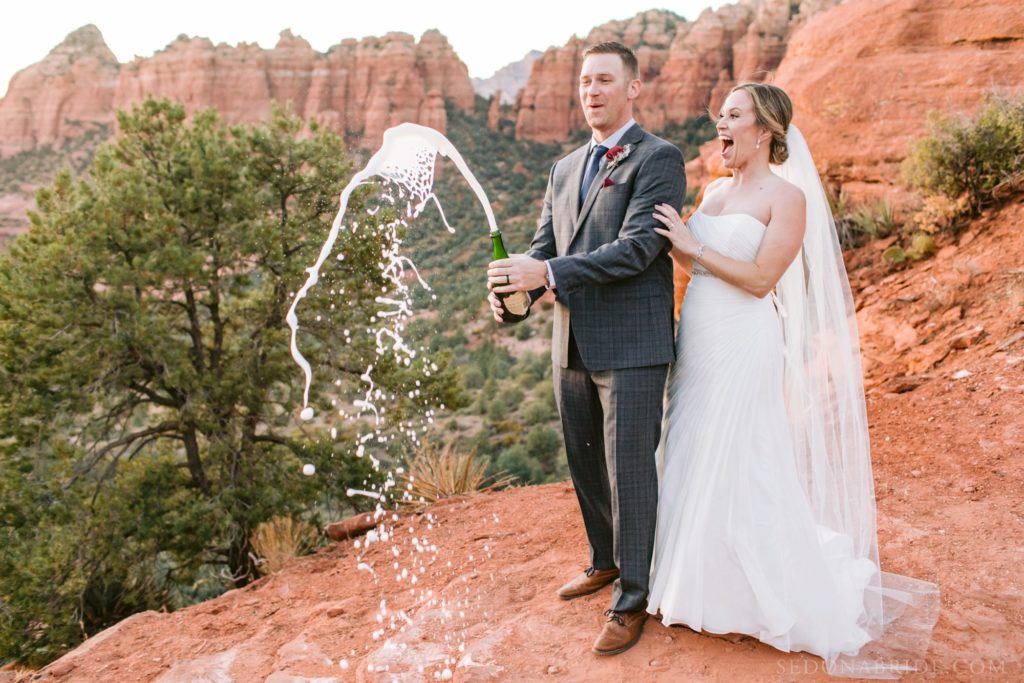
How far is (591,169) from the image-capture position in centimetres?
309

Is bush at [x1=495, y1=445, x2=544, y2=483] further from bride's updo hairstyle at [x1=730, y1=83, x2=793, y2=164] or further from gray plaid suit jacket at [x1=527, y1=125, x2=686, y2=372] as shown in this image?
bride's updo hairstyle at [x1=730, y1=83, x2=793, y2=164]

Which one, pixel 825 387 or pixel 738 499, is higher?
pixel 825 387

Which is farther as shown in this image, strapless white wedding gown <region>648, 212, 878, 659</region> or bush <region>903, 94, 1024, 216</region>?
bush <region>903, 94, 1024, 216</region>

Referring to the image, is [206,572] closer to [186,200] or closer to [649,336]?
[186,200]

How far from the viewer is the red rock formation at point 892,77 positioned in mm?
8750

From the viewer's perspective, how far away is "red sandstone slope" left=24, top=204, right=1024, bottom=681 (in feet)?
9.63

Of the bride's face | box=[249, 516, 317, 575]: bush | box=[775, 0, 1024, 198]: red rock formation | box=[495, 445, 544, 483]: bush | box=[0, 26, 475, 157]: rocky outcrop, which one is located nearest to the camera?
the bride's face

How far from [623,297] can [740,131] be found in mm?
861

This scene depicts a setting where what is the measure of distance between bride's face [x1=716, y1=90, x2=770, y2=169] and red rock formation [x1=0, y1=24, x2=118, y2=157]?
68.5 m

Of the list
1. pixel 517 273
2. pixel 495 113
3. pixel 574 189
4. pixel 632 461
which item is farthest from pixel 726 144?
pixel 495 113

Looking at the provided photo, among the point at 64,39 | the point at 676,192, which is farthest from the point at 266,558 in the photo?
the point at 64,39

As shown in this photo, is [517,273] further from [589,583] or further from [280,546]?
[280,546]

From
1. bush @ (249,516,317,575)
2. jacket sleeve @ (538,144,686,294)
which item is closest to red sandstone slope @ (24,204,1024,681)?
bush @ (249,516,317,575)

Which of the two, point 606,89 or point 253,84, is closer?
point 606,89
